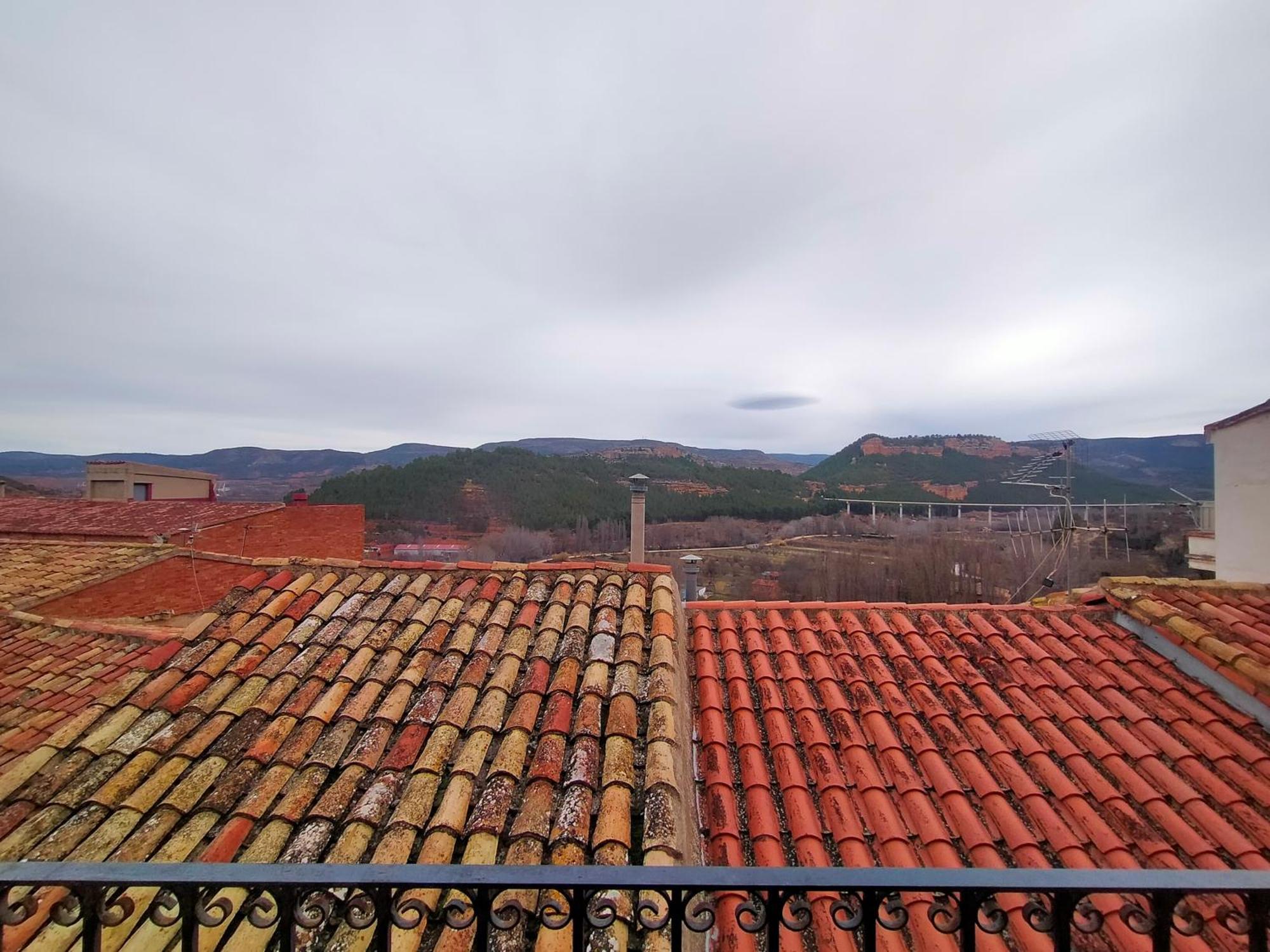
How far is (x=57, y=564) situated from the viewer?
10.6 m

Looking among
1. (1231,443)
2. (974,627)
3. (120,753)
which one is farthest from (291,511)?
(1231,443)

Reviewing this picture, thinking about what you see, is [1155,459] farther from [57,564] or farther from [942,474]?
[57,564]

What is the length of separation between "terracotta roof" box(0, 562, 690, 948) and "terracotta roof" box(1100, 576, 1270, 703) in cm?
390

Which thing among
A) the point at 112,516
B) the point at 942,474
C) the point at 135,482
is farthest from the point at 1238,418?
the point at 942,474

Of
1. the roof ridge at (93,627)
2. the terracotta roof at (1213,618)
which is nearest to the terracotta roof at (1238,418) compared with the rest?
the terracotta roof at (1213,618)

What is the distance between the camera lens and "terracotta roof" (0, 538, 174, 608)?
29.6ft

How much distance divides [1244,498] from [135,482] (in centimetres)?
3147

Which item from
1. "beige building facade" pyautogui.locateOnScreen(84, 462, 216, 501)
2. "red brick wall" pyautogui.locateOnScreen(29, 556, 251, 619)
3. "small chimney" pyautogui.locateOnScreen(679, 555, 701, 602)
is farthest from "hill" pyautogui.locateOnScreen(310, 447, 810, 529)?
"red brick wall" pyautogui.locateOnScreen(29, 556, 251, 619)

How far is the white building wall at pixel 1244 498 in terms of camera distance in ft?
24.0

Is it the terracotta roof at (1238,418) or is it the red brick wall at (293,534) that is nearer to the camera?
the terracotta roof at (1238,418)

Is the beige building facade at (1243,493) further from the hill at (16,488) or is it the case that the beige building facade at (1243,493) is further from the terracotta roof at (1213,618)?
the hill at (16,488)

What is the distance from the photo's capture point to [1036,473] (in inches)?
894

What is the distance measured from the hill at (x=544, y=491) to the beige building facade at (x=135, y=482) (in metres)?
19.1

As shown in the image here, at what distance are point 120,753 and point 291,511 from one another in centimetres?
1621
